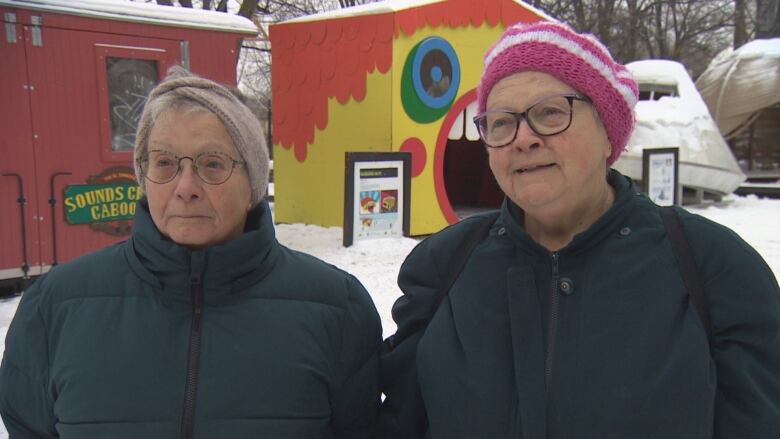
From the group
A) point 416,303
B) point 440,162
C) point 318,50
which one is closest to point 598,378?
point 416,303

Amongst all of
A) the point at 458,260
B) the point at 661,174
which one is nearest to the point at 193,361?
the point at 458,260

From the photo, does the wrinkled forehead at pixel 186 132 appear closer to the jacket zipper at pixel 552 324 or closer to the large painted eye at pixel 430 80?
the jacket zipper at pixel 552 324

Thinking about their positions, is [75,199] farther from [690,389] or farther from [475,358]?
[690,389]

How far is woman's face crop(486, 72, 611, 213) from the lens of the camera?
5.34ft

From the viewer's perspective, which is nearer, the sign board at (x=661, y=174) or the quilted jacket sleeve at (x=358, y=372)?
the quilted jacket sleeve at (x=358, y=372)

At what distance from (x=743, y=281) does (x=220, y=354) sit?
1.26 meters

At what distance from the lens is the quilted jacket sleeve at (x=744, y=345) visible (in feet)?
4.90

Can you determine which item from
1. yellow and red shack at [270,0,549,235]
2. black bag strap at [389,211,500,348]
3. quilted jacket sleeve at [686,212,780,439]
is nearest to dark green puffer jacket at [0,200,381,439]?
black bag strap at [389,211,500,348]

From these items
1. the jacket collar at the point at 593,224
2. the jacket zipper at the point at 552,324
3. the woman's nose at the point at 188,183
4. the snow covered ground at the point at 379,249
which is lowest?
the snow covered ground at the point at 379,249

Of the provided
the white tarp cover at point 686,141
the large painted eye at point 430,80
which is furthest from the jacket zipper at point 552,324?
the white tarp cover at point 686,141

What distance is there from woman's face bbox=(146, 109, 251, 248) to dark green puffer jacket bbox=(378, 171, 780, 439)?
684mm

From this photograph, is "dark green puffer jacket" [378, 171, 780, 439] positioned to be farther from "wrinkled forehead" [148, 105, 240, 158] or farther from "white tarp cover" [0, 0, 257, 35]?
"white tarp cover" [0, 0, 257, 35]

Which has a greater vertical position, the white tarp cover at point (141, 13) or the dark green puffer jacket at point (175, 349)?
the white tarp cover at point (141, 13)

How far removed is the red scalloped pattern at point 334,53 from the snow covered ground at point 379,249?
59.6 inches
